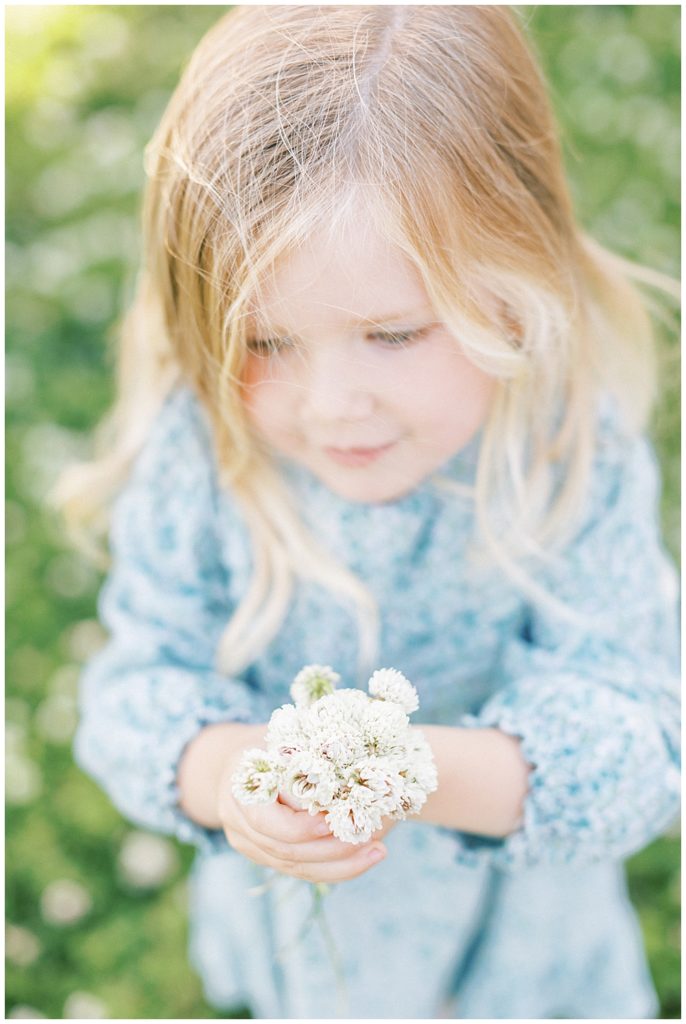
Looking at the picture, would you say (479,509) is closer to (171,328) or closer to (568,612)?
(568,612)

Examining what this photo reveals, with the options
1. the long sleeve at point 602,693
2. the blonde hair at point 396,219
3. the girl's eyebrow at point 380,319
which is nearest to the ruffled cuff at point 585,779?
the long sleeve at point 602,693

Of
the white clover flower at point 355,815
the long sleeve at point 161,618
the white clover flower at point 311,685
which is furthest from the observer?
the long sleeve at point 161,618

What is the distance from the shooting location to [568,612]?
1450 millimetres

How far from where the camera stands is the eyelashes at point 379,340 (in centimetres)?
114

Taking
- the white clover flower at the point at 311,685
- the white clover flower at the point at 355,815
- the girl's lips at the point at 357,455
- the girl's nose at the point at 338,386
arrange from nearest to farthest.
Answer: the white clover flower at the point at 355,815 → the white clover flower at the point at 311,685 → the girl's nose at the point at 338,386 → the girl's lips at the point at 357,455

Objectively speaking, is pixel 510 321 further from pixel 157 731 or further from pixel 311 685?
pixel 157 731

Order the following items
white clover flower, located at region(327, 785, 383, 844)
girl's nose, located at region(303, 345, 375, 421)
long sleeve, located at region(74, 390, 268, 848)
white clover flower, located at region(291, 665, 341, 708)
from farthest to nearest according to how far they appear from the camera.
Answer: long sleeve, located at region(74, 390, 268, 848)
girl's nose, located at region(303, 345, 375, 421)
white clover flower, located at region(291, 665, 341, 708)
white clover flower, located at region(327, 785, 383, 844)

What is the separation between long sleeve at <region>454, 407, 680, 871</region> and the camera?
1289 millimetres

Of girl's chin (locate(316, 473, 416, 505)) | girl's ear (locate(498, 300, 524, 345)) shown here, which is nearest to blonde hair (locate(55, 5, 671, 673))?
girl's ear (locate(498, 300, 524, 345))

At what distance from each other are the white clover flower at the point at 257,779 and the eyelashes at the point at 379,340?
461 millimetres

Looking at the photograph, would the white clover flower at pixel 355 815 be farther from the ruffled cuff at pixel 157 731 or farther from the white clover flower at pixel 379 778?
the ruffled cuff at pixel 157 731

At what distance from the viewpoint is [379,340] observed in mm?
1145

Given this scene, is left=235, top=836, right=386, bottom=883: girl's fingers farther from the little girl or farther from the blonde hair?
the blonde hair

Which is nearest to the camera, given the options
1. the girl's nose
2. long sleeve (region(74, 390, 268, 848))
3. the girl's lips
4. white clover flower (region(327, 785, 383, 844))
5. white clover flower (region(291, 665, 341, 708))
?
white clover flower (region(327, 785, 383, 844))
